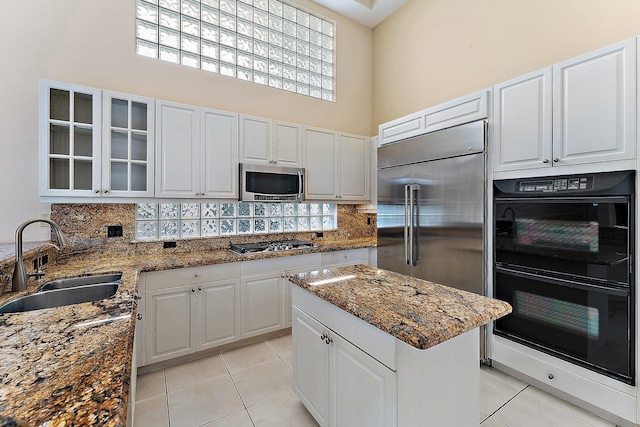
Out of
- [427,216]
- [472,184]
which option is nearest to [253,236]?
[427,216]

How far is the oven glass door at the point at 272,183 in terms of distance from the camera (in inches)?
117

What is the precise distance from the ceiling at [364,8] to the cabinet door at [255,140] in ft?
7.01

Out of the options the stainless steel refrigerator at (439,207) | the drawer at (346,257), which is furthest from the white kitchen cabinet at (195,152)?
the stainless steel refrigerator at (439,207)

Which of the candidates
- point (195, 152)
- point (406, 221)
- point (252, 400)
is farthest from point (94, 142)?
point (406, 221)

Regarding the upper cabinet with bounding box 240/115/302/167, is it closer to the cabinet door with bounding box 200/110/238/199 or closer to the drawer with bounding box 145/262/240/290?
the cabinet door with bounding box 200/110/238/199

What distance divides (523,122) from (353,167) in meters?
1.92

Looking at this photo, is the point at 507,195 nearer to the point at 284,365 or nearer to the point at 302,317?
the point at 302,317

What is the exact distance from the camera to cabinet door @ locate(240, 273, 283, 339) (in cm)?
274

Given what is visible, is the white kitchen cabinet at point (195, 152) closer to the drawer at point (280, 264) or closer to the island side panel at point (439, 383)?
the drawer at point (280, 264)

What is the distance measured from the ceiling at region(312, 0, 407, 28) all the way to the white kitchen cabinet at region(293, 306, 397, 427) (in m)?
4.02

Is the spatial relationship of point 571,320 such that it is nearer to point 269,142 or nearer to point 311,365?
point 311,365

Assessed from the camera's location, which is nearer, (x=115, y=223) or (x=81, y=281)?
(x=81, y=281)

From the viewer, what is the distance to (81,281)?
1.95 m

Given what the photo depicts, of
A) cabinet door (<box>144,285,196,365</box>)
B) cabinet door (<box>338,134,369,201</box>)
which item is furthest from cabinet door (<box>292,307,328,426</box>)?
cabinet door (<box>338,134,369,201</box>)
